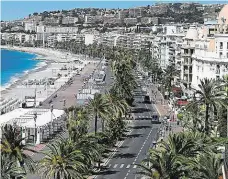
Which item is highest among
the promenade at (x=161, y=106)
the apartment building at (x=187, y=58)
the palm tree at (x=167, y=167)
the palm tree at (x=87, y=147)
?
the apartment building at (x=187, y=58)

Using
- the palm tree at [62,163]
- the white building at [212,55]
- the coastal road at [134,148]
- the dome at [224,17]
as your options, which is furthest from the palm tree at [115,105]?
the dome at [224,17]

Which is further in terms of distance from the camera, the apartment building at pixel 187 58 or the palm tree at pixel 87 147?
the apartment building at pixel 187 58

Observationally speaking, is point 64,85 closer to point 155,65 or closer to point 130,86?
point 155,65

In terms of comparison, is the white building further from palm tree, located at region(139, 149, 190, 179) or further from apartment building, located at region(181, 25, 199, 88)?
palm tree, located at region(139, 149, 190, 179)

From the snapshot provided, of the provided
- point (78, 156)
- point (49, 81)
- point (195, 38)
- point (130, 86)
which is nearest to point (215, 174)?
point (78, 156)

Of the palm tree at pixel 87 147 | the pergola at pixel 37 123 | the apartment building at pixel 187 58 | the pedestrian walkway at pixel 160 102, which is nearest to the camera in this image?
the palm tree at pixel 87 147

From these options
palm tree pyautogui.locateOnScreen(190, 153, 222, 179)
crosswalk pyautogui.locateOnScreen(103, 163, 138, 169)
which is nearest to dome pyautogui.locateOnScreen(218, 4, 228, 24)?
crosswalk pyautogui.locateOnScreen(103, 163, 138, 169)

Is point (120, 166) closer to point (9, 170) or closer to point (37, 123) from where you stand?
point (37, 123)

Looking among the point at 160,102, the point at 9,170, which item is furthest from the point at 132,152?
the point at 160,102

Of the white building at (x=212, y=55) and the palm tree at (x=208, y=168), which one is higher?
the white building at (x=212, y=55)

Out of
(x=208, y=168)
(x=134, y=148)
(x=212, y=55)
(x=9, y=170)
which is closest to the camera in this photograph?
(x=208, y=168)

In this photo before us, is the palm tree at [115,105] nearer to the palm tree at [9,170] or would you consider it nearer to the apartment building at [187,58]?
the palm tree at [9,170]

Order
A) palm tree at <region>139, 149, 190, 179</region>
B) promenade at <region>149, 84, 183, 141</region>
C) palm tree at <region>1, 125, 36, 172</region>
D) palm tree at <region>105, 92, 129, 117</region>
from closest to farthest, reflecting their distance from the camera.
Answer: palm tree at <region>139, 149, 190, 179</region> → palm tree at <region>1, 125, 36, 172</region> → palm tree at <region>105, 92, 129, 117</region> → promenade at <region>149, 84, 183, 141</region>
